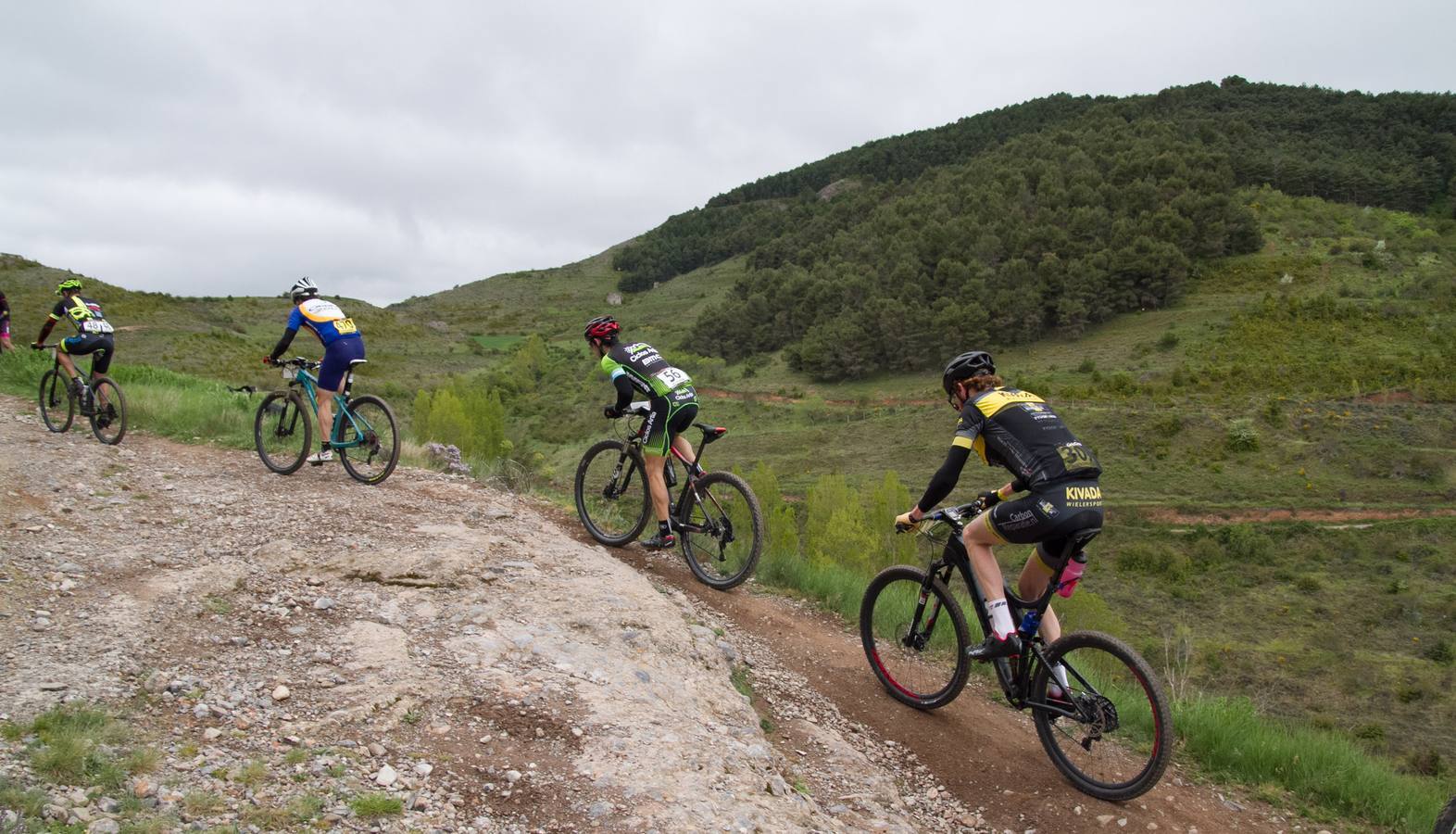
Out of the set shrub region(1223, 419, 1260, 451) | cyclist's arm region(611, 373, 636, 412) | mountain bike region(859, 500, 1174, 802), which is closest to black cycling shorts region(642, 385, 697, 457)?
cyclist's arm region(611, 373, 636, 412)

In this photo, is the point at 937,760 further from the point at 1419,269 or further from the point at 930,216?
the point at 930,216

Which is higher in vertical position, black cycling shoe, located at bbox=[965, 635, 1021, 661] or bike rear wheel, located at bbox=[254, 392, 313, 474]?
bike rear wheel, located at bbox=[254, 392, 313, 474]

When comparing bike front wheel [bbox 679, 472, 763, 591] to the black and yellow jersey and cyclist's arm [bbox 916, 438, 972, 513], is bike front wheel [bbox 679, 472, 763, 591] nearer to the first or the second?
cyclist's arm [bbox 916, 438, 972, 513]

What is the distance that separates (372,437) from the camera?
9578mm

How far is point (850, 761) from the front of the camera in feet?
17.6

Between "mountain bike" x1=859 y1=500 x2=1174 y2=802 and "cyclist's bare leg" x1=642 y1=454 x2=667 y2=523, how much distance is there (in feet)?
8.44

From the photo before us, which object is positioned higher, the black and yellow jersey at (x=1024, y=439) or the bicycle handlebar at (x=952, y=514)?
the black and yellow jersey at (x=1024, y=439)

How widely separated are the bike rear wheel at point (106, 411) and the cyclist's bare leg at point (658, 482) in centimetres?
816

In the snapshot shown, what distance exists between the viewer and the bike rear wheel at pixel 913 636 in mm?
6172

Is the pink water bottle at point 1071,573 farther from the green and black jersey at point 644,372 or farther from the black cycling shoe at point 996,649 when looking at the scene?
the green and black jersey at point 644,372

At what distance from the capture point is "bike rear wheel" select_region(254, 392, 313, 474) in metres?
9.88

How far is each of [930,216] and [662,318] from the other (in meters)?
47.8

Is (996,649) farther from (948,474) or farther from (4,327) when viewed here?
(4,327)

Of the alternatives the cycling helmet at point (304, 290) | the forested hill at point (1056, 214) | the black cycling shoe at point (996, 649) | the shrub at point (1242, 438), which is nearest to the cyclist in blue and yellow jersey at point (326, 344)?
the cycling helmet at point (304, 290)
